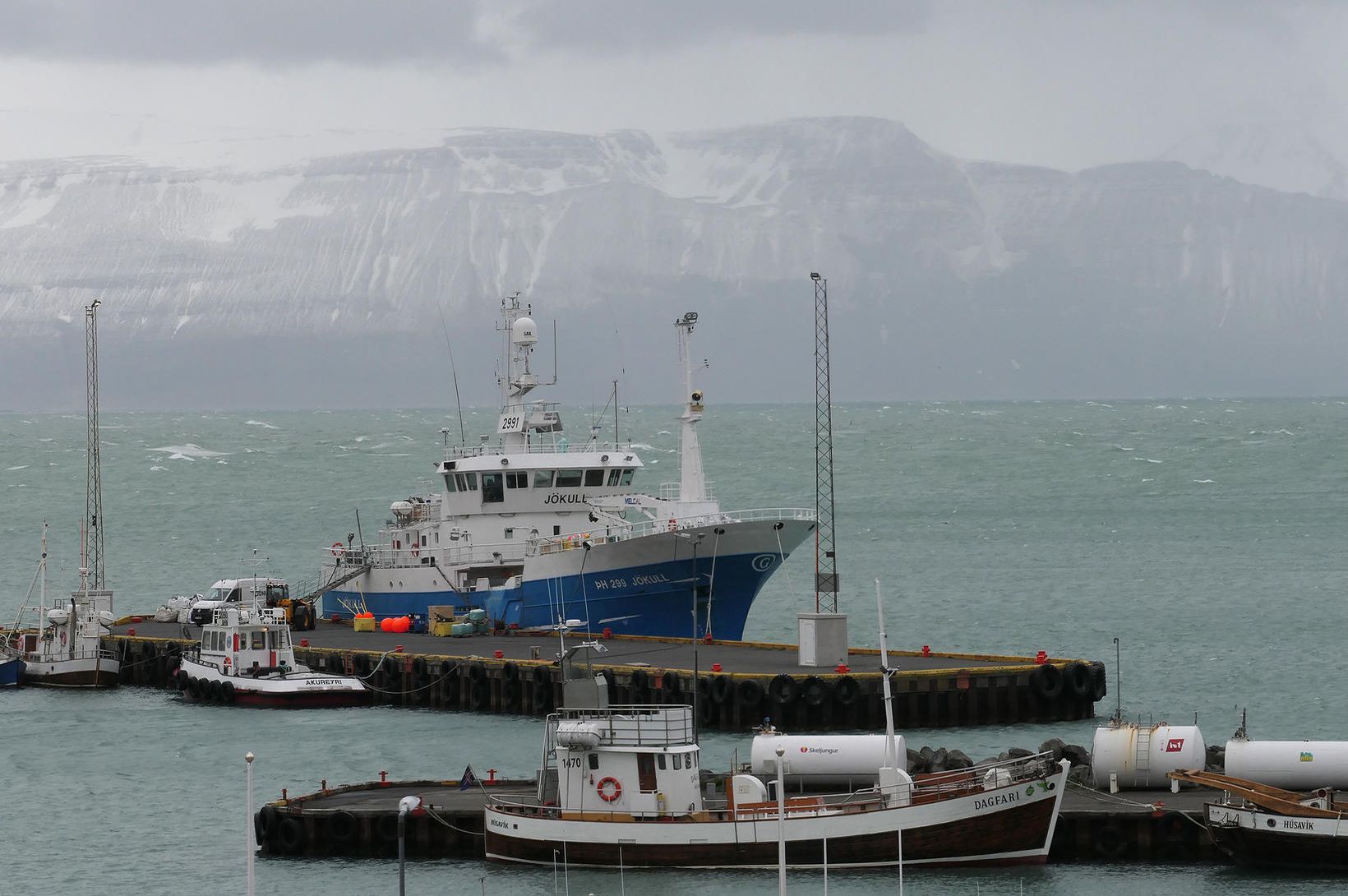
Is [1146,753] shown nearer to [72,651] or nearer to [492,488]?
[492,488]

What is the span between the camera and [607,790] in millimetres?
34375

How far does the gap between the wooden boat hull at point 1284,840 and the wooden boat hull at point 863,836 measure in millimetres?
2931

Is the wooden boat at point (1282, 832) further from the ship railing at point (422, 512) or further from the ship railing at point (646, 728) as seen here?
the ship railing at point (422, 512)

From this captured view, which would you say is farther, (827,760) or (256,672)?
(256,672)

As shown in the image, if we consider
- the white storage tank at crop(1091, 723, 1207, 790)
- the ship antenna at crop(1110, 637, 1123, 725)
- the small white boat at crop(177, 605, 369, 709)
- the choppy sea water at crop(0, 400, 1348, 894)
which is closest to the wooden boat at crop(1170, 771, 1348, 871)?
the choppy sea water at crop(0, 400, 1348, 894)

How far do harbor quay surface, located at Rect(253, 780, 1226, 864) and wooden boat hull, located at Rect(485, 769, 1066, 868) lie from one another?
1503mm

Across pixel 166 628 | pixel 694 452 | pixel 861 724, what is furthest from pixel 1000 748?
pixel 166 628

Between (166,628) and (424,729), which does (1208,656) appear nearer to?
(424,729)

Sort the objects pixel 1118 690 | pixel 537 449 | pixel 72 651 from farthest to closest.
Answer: pixel 537 449 < pixel 72 651 < pixel 1118 690

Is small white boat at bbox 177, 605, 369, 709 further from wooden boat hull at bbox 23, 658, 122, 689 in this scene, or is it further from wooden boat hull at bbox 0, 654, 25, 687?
wooden boat hull at bbox 0, 654, 25, 687

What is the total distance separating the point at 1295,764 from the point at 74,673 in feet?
126

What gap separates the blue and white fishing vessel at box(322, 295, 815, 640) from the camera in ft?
193

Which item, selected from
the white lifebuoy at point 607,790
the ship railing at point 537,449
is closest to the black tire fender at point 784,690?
the white lifebuoy at point 607,790

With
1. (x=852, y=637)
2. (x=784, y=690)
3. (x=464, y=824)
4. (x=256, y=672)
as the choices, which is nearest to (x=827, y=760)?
(x=464, y=824)
